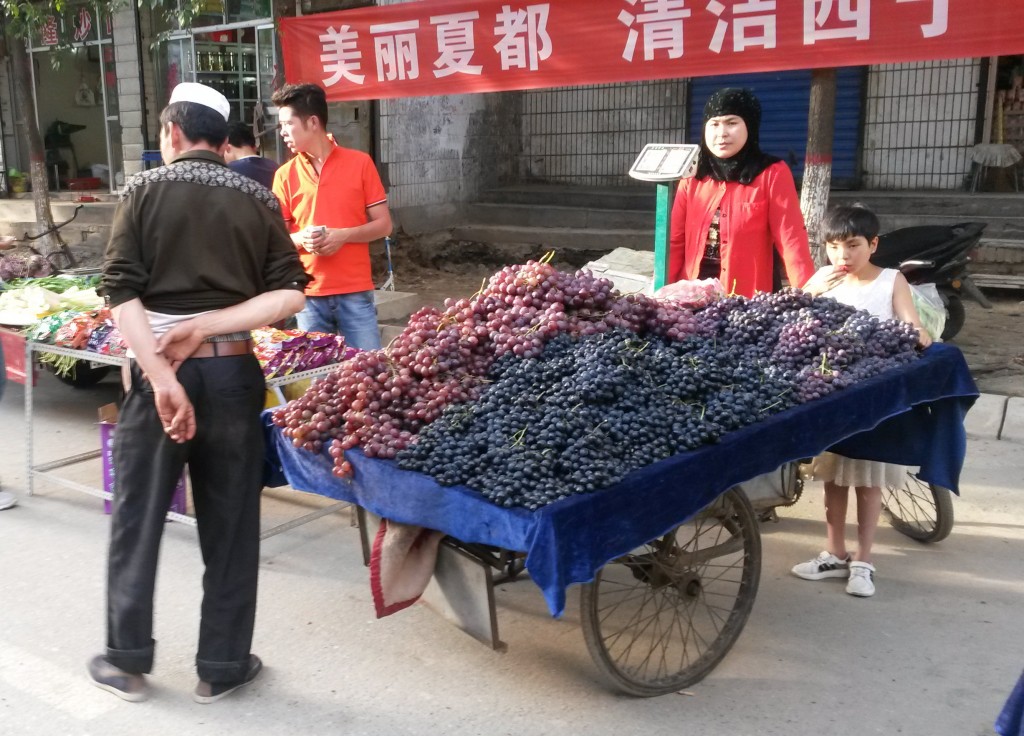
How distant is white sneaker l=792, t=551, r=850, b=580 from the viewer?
3.88 metres

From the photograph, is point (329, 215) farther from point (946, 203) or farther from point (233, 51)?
point (233, 51)

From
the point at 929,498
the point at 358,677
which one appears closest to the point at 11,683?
the point at 358,677

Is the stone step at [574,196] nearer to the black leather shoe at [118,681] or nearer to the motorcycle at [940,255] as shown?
the motorcycle at [940,255]

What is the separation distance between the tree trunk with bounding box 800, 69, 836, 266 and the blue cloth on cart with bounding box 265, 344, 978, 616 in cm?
296

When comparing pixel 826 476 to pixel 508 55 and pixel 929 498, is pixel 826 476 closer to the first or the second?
pixel 929 498

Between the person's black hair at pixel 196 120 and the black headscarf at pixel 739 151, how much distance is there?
2129mm

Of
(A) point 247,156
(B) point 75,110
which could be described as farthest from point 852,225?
(B) point 75,110

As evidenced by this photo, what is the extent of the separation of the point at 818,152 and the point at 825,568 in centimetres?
335

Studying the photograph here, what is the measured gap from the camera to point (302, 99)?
4.59 meters

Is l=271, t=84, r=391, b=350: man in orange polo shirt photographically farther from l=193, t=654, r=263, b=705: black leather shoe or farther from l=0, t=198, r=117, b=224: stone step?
l=0, t=198, r=117, b=224: stone step

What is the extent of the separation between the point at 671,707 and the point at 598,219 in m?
8.70

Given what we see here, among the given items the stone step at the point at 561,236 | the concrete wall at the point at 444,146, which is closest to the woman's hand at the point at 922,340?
the stone step at the point at 561,236

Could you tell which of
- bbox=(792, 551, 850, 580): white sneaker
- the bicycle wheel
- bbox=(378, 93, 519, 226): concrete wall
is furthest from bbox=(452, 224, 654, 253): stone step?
bbox=(792, 551, 850, 580): white sneaker

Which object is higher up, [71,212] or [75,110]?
[75,110]
